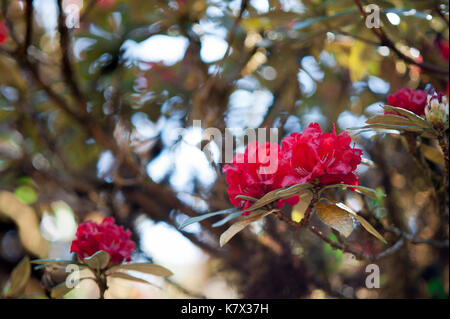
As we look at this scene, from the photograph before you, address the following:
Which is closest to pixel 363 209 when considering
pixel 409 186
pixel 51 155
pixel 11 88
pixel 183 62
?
pixel 409 186

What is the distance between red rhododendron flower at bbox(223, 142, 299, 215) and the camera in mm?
765

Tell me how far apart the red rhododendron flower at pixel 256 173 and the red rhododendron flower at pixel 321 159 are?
33 millimetres

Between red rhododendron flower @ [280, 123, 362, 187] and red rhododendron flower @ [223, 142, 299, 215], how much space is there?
0.03 meters

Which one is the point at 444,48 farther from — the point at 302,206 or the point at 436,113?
the point at 302,206

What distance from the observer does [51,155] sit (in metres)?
1.93

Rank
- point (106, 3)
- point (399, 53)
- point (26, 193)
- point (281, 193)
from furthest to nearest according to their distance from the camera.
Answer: point (26, 193) < point (106, 3) < point (399, 53) < point (281, 193)

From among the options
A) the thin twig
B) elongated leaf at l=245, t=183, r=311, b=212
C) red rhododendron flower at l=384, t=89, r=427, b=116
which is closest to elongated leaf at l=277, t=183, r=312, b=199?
elongated leaf at l=245, t=183, r=311, b=212

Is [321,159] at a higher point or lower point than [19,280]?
→ higher

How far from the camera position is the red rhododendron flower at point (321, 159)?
705 millimetres

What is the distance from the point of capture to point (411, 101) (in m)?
0.89

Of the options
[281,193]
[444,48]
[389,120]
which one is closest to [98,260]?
[281,193]

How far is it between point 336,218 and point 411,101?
0.34m

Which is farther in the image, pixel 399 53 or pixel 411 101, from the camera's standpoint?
pixel 399 53
